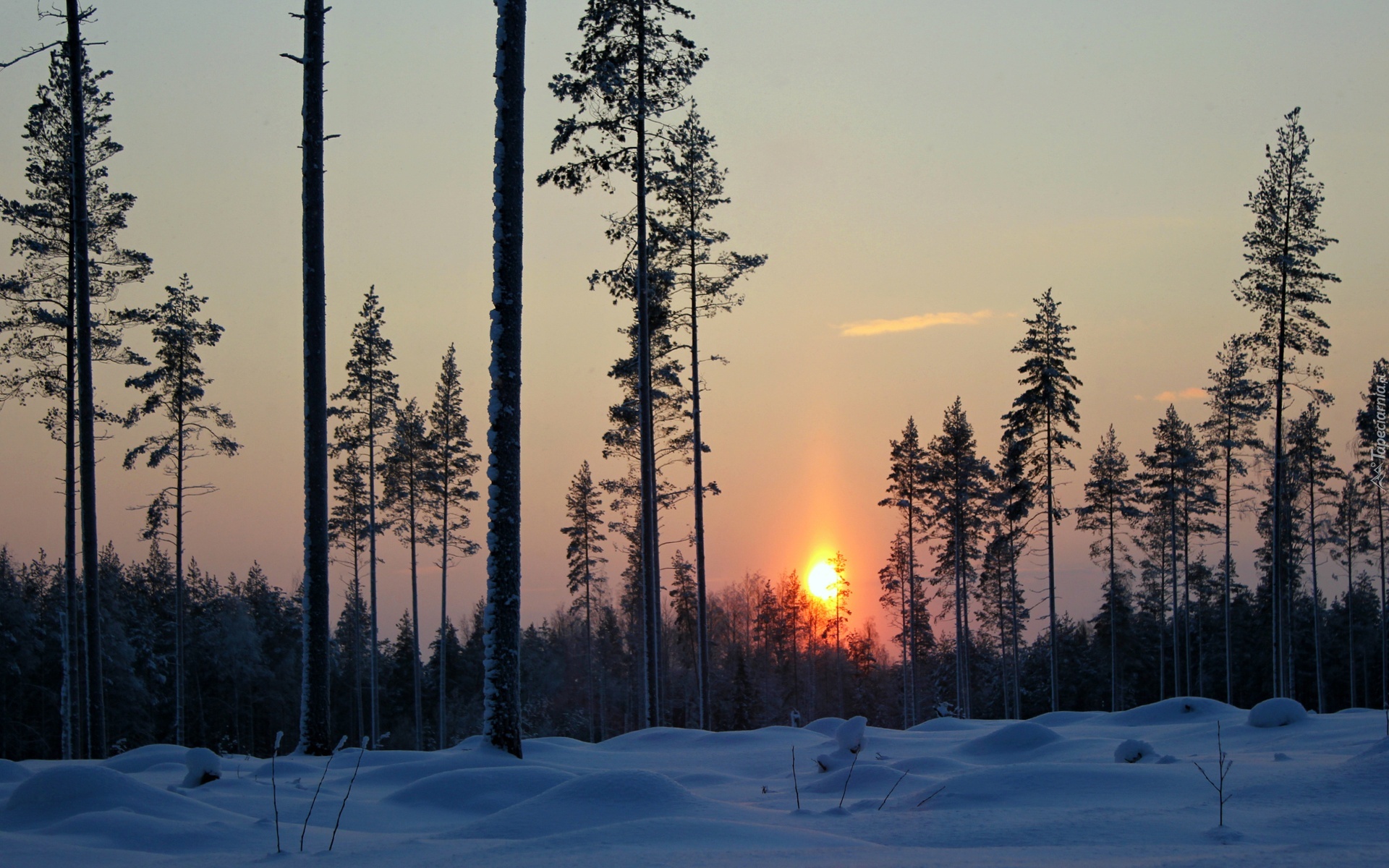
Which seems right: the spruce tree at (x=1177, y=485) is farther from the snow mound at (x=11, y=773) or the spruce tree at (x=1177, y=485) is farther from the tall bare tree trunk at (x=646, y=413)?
the snow mound at (x=11, y=773)

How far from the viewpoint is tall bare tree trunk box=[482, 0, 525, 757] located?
8672 millimetres

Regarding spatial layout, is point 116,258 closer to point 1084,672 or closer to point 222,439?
point 222,439

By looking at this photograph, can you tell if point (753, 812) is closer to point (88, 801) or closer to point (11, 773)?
point (88, 801)

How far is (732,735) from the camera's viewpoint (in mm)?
11094

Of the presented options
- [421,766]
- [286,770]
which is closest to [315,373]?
[286,770]

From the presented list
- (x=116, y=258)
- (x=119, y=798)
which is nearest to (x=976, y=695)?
(x=116, y=258)

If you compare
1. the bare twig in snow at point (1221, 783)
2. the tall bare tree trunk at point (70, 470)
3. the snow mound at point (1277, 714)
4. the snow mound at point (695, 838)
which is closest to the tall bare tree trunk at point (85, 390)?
the tall bare tree trunk at point (70, 470)

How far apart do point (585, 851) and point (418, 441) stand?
106 ft

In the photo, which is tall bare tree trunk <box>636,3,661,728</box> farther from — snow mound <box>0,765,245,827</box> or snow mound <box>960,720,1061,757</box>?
snow mound <box>0,765,245,827</box>

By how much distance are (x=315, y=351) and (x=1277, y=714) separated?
10828 millimetres

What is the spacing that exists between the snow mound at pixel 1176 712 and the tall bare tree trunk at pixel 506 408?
8.29m

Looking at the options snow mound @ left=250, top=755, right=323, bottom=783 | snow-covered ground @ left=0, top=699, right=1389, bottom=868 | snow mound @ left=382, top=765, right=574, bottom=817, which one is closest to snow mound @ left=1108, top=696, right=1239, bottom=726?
snow-covered ground @ left=0, top=699, right=1389, bottom=868

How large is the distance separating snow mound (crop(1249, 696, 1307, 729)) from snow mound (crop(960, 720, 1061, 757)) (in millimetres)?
2528

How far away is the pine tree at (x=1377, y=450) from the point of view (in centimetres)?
3038
